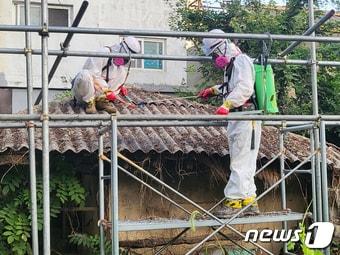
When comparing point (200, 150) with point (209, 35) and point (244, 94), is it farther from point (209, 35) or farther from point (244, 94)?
point (209, 35)

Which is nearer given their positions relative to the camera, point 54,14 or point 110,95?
point 110,95

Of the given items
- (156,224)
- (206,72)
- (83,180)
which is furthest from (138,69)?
(156,224)

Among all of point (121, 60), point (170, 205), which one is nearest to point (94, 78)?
point (121, 60)

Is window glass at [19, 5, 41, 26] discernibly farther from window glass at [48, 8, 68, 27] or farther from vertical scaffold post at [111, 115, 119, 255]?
vertical scaffold post at [111, 115, 119, 255]

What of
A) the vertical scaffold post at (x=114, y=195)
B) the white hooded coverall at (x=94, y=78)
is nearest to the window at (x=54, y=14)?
the white hooded coverall at (x=94, y=78)

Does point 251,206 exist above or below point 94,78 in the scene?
below

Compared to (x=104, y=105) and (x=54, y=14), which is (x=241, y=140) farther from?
(x=54, y=14)

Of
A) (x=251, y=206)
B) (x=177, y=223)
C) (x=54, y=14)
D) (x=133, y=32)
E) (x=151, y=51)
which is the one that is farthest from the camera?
(x=151, y=51)

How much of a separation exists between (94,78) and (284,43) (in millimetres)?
5654

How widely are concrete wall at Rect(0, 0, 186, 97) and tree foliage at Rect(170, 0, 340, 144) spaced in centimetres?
133

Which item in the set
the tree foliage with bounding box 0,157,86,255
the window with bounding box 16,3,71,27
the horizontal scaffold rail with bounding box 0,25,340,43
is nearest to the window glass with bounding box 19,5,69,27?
the window with bounding box 16,3,71,27

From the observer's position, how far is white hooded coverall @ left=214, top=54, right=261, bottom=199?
491cm

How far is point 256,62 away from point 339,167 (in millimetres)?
2229

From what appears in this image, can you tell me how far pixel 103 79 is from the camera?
5594 mm
